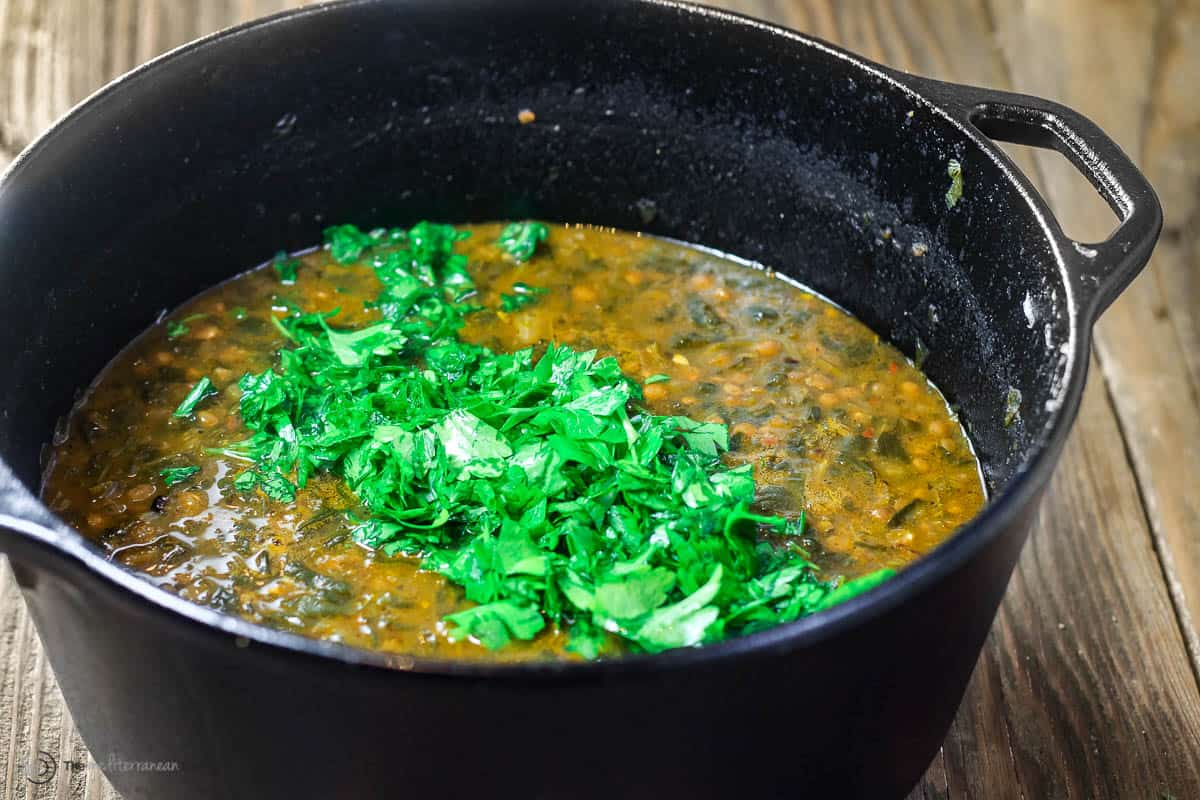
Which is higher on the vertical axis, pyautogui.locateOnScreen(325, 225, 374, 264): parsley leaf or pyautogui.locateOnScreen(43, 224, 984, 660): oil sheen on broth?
pyautogui.locateOnScreen(325, 225, 374, 264): parsley leaf

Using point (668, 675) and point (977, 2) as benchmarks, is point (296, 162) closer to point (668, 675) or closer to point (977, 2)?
point (668, 675)

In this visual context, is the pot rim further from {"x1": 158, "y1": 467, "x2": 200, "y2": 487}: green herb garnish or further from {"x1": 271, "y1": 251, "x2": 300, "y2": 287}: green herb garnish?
{"x1": 271, "y1": 251, "x2": 300, "y2": 287}: green herb garnish

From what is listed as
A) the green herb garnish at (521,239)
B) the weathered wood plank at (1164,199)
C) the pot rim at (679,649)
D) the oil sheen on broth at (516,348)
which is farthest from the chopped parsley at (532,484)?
the weathered wood plank at (1164,199)

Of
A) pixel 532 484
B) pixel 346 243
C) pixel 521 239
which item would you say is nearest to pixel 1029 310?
pixel 532 484

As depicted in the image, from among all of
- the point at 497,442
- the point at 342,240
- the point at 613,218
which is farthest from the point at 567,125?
the point at 497,442

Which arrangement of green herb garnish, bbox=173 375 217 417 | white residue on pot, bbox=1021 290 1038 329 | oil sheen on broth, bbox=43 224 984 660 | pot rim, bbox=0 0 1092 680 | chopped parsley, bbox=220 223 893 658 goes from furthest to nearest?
green herb garnish, bbox=173 375 217 417 → white residue on pot, bbox=1021 290 1038 329 → oil sheen on broth, bbox=43 224 984 660 → chopped parsley, bbox=220 223 893 658 → pot rim, bbox=0 0 1092 680

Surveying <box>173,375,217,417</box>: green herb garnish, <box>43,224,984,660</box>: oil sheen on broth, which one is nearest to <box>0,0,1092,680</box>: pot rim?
<box>43,224,984,660</box>: oil sheen on broth

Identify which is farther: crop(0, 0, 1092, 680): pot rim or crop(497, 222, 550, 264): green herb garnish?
crop(497, 222, 550, 264): green herb garnish
